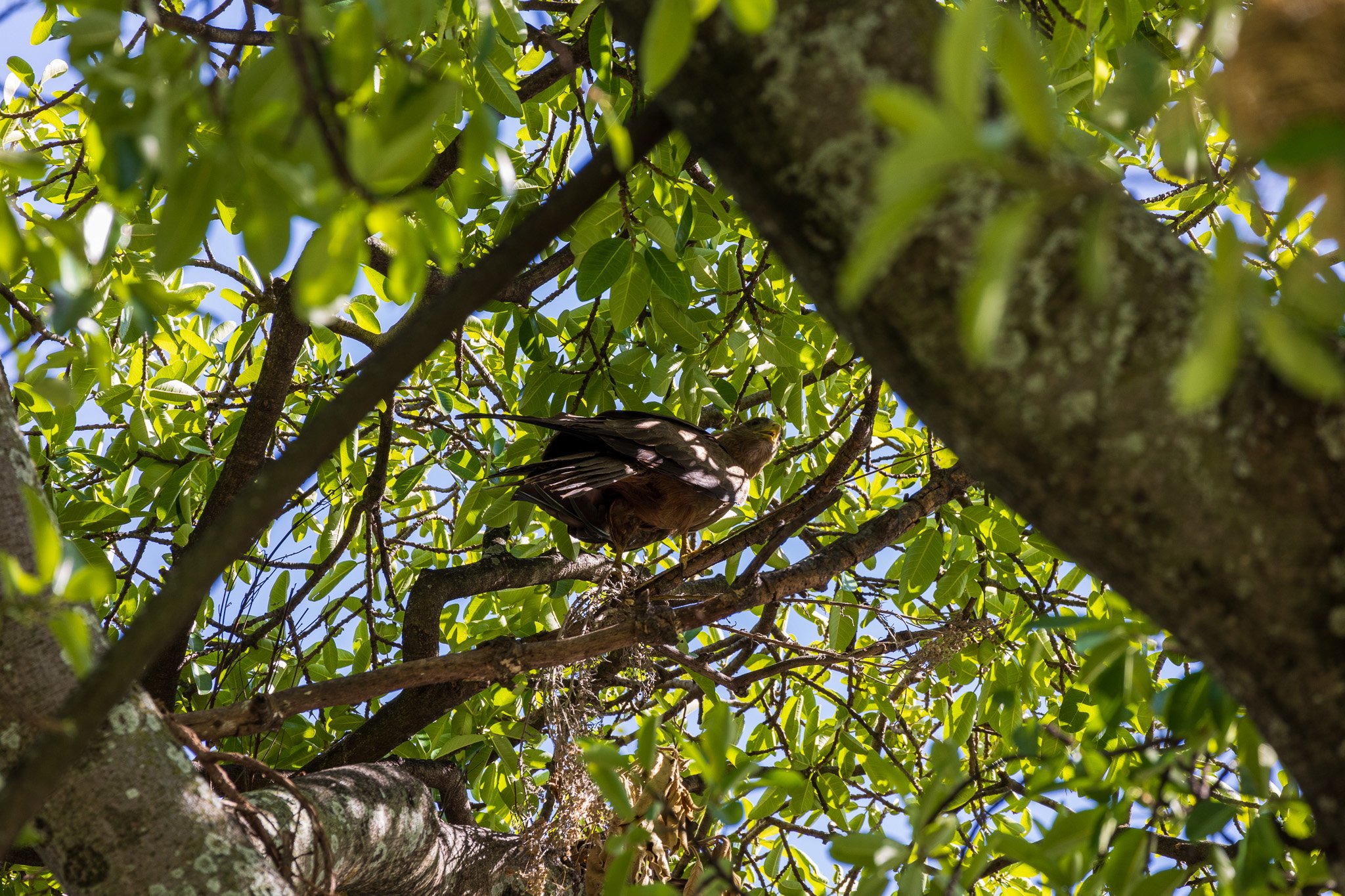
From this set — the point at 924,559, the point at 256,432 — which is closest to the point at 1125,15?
the point at 924,559

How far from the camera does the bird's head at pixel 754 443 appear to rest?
3.51m

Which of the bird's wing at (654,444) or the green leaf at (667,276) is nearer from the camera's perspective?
the green leaf at (667,276)

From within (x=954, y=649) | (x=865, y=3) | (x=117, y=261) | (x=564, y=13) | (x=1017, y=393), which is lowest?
(x=1017, y=393)

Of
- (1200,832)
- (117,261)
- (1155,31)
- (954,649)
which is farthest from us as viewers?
(954,649)

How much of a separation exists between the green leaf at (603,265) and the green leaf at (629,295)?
0.03m

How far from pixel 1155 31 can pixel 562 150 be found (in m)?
1.72

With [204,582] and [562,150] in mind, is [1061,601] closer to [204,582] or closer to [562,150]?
[562,150]

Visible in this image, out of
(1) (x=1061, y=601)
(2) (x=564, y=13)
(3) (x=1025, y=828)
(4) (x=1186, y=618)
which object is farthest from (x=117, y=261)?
(3) (x=1025, y=828)

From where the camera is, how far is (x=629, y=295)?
89.2 inches

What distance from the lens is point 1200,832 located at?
109cm

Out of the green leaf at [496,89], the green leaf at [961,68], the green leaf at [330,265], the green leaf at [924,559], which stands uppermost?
the green leaf at [496,89]

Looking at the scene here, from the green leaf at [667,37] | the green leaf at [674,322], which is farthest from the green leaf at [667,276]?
the green leaf at [667,37]

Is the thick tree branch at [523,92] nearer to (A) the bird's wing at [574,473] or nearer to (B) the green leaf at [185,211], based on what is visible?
(A) the bird's wing at [574,473]

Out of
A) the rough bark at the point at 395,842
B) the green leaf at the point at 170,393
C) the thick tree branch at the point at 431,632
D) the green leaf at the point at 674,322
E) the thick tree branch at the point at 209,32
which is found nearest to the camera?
the thick tree branch at the point at 209,32
